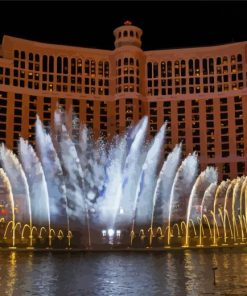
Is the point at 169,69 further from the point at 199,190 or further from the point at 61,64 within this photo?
the point at 199,190

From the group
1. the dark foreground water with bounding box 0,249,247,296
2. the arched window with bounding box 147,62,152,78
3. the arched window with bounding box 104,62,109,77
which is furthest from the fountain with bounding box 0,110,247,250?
the arched window with bounding box 104,62,109,77

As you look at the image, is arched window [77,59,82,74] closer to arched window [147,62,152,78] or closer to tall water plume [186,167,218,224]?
arched window [147,62,152,78]

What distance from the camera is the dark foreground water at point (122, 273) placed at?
54.4 feet

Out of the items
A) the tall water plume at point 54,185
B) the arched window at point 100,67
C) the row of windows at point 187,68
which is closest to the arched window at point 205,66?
the row of windows at point 187,68

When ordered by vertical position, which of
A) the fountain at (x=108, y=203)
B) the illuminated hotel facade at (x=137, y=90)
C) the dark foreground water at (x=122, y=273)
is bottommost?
the dark foreground water at (x=122, y=273)

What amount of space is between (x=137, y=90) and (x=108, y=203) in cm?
5640

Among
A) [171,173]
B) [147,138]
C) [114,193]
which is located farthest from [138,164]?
[147,138]

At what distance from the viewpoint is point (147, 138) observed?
348 ft

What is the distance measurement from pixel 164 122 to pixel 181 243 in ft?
245

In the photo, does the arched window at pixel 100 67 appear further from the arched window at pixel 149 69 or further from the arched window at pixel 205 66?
the arched window at pixel 205 66

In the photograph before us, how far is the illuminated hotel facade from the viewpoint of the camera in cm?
10319

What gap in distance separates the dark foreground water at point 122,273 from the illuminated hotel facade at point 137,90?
246 feet

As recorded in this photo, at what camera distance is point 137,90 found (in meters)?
106

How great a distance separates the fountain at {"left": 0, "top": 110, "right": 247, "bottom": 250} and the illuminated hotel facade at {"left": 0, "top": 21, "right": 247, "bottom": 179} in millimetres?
9768
